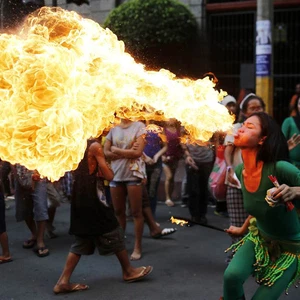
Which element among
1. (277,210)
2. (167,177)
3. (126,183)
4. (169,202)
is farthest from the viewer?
(169,202)

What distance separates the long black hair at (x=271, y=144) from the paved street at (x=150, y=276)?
1.68 m

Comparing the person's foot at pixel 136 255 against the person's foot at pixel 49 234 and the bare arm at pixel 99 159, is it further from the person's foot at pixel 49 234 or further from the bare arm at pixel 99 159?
the person's foot at pixel 49 234

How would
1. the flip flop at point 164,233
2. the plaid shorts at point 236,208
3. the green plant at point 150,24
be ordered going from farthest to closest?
the green plant at point 150,24 < the flip flop at point 164,233 < the plaid shorts at point 236,208

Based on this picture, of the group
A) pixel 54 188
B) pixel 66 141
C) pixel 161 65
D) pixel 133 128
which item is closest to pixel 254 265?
pixel 66 141

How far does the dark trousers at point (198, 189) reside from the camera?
8.29m

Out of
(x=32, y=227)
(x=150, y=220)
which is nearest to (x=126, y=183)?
(x=150, y=220)

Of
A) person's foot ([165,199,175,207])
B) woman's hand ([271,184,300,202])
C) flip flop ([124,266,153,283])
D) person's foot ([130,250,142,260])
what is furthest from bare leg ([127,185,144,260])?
person's foot ([165,199,175,207])

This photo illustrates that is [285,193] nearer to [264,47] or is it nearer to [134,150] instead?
[134,150]

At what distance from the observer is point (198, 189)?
834 centimetres

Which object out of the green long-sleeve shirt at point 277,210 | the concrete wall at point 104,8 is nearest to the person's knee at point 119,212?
the green long-sleeve shirt at point 277,210

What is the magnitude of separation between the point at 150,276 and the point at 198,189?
102 inches

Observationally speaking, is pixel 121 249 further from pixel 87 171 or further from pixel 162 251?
pixel 162 251

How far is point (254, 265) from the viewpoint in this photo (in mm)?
4098

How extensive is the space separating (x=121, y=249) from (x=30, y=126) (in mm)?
1527
